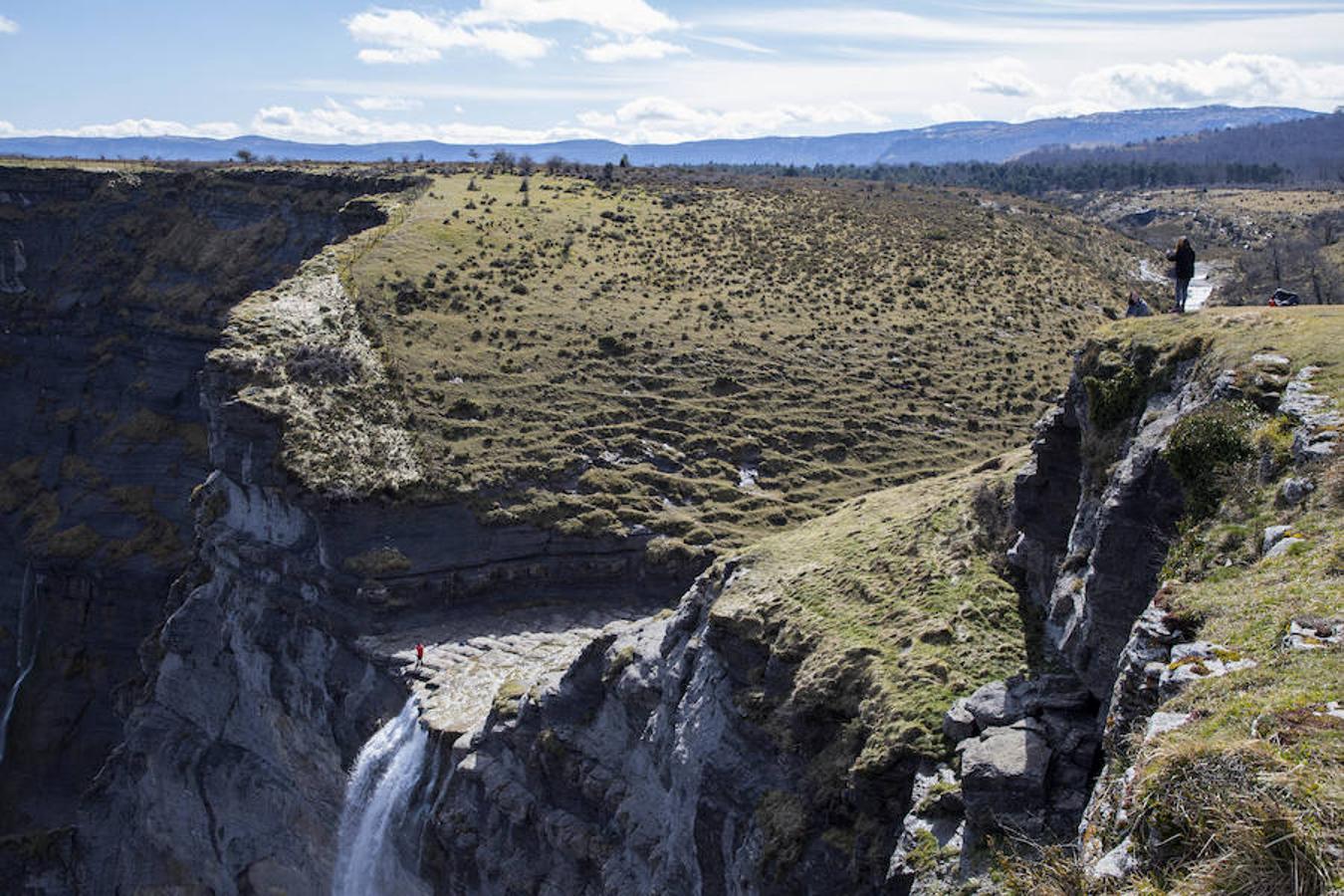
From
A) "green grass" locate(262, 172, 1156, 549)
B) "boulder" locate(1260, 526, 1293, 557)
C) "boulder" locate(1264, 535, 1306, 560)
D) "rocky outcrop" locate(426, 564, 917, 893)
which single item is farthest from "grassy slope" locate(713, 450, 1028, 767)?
"green grass" locate(262, 172, 1156, 549)

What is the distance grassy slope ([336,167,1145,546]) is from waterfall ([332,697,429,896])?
8652 millimetres

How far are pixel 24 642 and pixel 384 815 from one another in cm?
3478

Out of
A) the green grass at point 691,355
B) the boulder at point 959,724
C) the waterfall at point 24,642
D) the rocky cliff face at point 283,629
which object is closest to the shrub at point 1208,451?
the boulder at point 959,724

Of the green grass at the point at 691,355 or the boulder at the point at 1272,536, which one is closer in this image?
the boulder at the point at 1272,536

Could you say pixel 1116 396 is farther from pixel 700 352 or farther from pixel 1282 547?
pixel 700 352

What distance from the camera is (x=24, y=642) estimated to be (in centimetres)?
5569

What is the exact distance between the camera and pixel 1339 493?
1145 centimetres

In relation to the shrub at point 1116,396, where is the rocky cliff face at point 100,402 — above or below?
below

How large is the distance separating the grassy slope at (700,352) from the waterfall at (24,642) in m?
23.7

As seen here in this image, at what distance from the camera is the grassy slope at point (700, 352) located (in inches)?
1550

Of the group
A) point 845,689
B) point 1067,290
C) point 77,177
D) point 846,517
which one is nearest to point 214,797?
point 846,517

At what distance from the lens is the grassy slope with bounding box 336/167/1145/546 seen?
129ft

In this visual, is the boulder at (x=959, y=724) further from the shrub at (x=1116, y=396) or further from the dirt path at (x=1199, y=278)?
the dirt path at (x=1199, y=278)

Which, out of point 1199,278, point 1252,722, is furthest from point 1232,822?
point 1199,278
